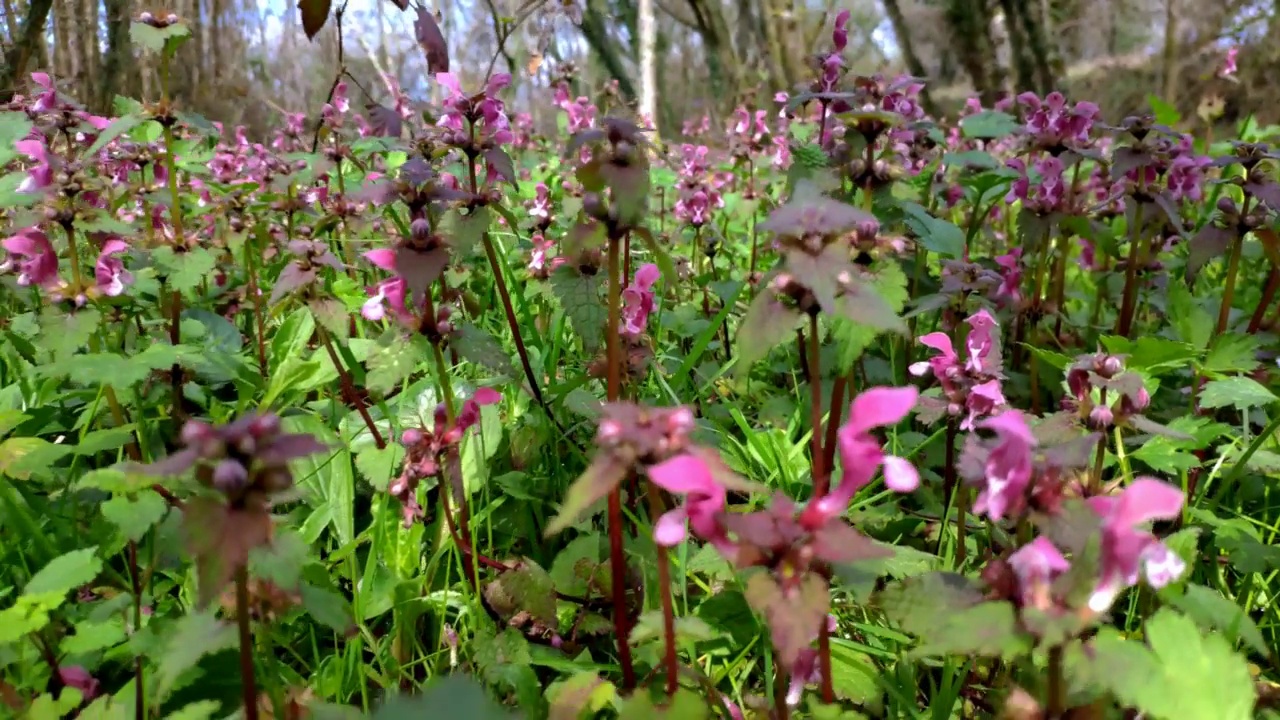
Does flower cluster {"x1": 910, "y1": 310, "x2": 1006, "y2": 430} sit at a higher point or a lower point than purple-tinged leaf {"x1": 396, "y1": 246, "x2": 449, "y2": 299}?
lower

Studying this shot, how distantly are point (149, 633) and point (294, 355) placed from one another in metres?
1.06

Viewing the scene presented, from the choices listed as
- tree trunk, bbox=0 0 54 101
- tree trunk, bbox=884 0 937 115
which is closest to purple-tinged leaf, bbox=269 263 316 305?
tree trunk, bbox=0 0 54 101

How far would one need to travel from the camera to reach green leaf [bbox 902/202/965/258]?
5.88 ft

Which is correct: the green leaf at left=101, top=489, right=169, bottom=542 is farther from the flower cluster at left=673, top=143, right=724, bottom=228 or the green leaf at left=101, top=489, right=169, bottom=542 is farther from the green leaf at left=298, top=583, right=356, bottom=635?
the flower cluster at left=673, top=143, right=724, bottom=228

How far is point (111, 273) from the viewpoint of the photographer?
1.72 m

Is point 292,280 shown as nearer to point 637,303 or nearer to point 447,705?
point 637,303

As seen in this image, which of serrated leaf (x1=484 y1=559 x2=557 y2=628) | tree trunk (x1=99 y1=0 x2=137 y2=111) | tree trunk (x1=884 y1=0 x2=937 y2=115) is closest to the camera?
serrated leaf (x1=484 y1=559 x2=557 y2=628)

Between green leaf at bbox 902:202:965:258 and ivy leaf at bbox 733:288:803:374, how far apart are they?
93 centimetres

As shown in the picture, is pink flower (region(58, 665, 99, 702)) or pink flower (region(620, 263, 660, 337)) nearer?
pink flower (region(58, 665, 99, 702))

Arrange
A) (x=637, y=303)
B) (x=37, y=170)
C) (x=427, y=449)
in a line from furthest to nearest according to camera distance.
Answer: (x=37, y=170) → (x=637, y=303) → (x=427, y=449)

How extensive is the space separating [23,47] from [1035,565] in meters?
3.29

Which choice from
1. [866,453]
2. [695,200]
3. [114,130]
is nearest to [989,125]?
[695,200]

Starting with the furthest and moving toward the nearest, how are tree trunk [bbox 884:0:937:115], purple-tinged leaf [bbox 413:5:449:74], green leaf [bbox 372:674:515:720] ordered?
tree trunk [bbox 884:0:937:115] → purple-tinged leaf [bbox 413:5:449:74] → green leaf [bbox 372:674:515:720]

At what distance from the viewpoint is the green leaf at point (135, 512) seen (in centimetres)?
109
